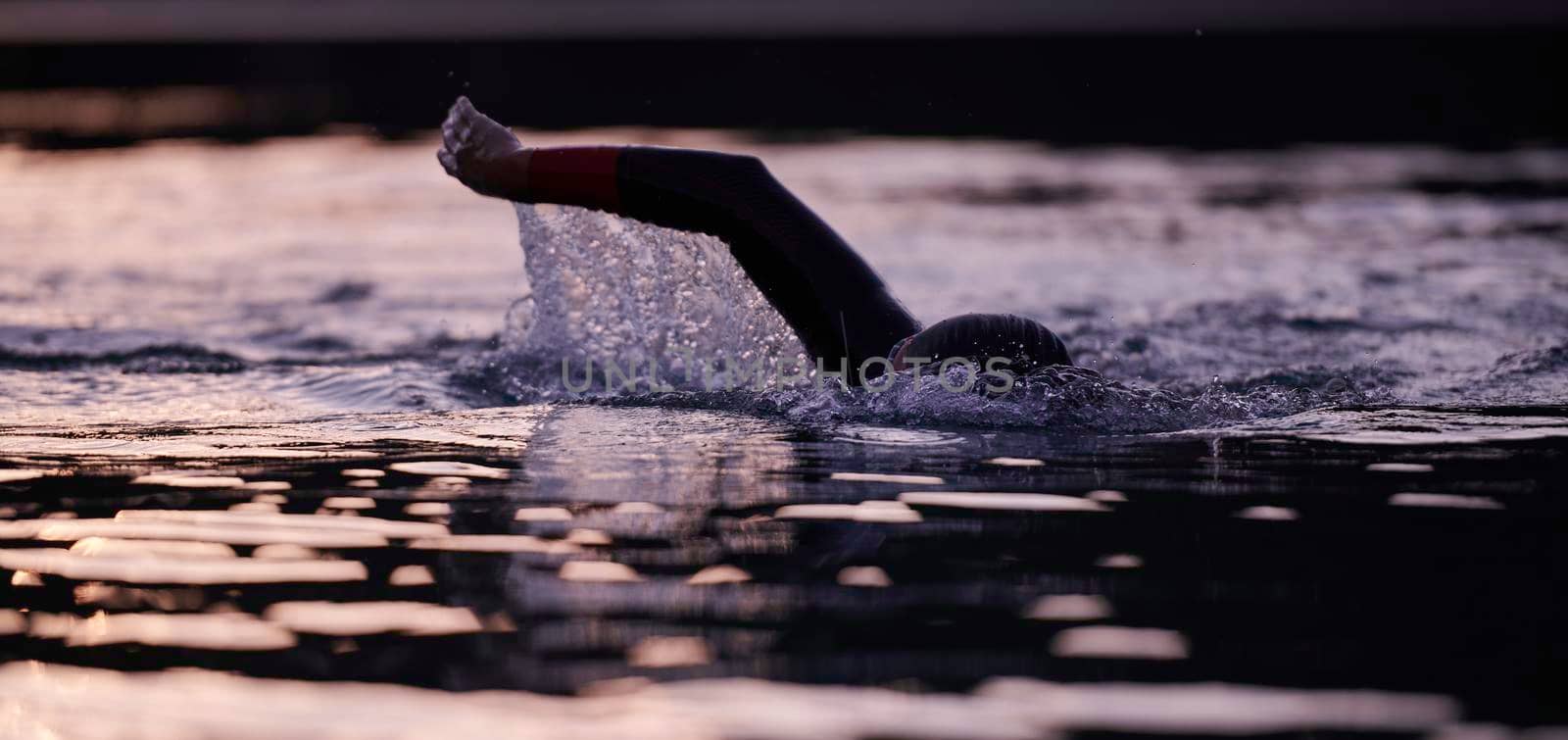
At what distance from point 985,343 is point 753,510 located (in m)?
1.42

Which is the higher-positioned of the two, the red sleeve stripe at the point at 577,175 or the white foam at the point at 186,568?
the red sleeve stripe at the point at 577,175

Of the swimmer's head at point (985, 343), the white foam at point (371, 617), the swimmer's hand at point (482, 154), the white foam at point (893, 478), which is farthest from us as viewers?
the swimmer's hand at point (482, 154)

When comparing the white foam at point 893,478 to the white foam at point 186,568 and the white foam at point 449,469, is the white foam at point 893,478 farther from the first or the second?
the white foam at point 186,568

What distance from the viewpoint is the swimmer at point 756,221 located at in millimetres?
5934

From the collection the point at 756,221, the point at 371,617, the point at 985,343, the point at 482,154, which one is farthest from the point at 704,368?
the point at 371,617

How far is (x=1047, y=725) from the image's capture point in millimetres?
2939

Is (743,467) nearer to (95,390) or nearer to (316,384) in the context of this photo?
(316,384)

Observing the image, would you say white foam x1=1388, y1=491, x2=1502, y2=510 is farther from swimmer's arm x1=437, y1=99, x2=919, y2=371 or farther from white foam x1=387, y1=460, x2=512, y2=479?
white foam x1=387, y1=460, x2=512, y2=479

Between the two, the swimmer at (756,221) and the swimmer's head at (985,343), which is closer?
the swimmer's head at (985,343)

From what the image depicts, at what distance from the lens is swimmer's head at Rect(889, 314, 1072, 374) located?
18.6ft

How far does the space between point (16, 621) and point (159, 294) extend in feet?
21.4

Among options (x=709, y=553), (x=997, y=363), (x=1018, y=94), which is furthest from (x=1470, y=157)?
(x=709, y=553)

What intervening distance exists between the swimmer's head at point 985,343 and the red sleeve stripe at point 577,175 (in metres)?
1.14

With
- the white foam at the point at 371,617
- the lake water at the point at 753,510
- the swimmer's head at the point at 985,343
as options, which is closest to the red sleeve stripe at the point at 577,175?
the lake water at the point at 753,510
